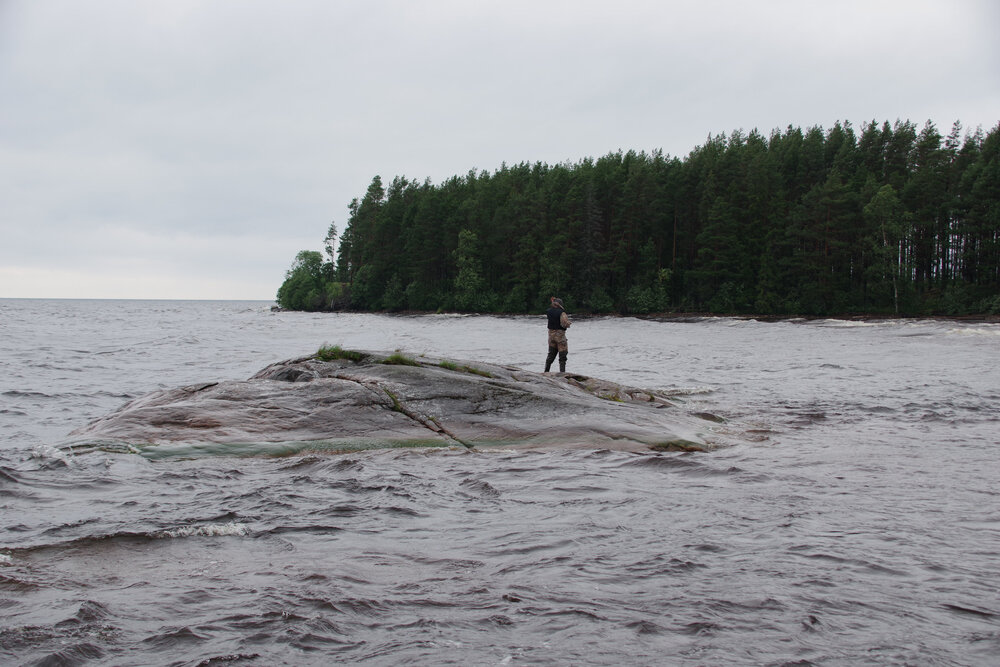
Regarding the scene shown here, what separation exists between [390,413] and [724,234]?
6405cm

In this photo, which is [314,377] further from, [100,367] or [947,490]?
[100,367]

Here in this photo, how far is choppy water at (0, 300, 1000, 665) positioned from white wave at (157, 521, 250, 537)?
3cm

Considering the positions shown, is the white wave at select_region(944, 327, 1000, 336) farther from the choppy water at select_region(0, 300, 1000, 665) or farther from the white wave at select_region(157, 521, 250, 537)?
the white wave at select_region(157, 521, 250, 537)

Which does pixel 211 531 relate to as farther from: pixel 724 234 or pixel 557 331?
pixel 724 234

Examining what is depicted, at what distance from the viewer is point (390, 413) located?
10.6m

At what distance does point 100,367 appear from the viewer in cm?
2220

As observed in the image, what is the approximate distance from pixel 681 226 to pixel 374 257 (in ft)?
149

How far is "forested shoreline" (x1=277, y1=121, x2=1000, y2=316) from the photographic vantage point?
6125 centimetres

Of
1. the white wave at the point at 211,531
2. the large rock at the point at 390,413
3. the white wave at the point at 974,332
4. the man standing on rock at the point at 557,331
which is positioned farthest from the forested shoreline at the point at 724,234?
the white wave at the point at 211,531

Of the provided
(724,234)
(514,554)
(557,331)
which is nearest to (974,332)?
(557,331)

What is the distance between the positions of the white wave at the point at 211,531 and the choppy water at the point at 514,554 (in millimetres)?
27

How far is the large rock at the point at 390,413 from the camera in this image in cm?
977

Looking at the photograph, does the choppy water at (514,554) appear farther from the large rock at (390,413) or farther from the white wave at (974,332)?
the white wave at (974,332)

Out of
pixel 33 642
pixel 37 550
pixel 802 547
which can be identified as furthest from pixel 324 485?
pixel 802 547
